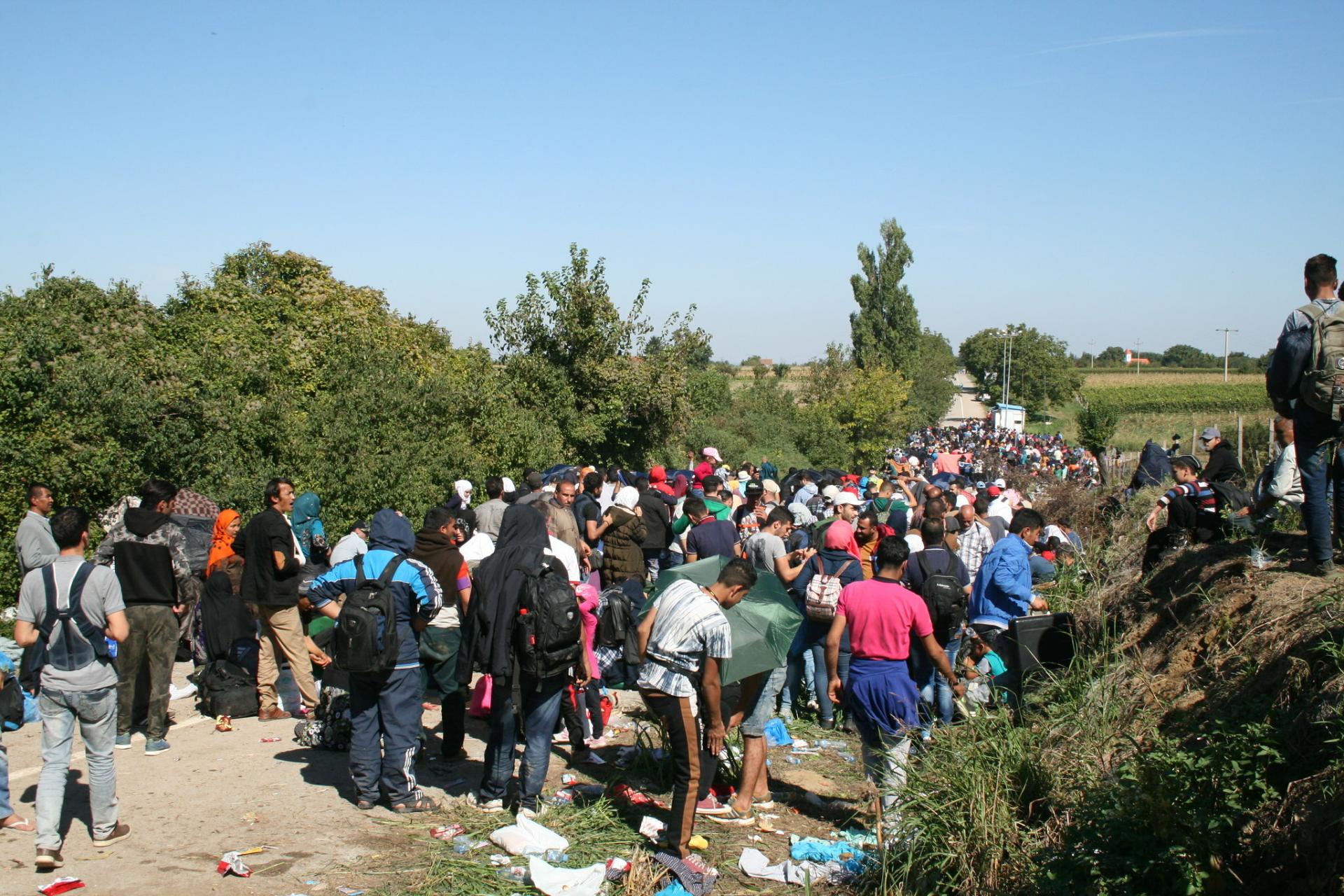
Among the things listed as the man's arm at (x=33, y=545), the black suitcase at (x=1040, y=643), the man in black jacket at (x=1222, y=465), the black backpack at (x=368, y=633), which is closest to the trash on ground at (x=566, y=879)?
the black backpack at (x=368, y=633)

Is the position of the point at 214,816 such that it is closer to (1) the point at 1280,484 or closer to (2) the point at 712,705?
(2) the point at 712,705

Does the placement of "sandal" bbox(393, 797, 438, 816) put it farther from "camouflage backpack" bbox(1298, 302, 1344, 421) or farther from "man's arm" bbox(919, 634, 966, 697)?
"camouflage backpack" bbox(1298, 302, 1344, 421)

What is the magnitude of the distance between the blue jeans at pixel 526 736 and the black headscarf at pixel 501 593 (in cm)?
18

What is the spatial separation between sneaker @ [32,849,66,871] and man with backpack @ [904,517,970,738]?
16.1ft

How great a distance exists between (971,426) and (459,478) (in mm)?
48194

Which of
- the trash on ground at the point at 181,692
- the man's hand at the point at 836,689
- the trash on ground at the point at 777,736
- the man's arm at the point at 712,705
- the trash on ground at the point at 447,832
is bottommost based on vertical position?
the trash on ground at the point at 777,736

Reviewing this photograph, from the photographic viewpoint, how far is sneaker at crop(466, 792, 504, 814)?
584 centimetres

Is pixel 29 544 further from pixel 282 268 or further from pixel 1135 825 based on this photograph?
pixel 282 268

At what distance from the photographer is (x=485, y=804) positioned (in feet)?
19.3

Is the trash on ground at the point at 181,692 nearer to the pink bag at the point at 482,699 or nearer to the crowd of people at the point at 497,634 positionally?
the crowd of people at the point at 497,634

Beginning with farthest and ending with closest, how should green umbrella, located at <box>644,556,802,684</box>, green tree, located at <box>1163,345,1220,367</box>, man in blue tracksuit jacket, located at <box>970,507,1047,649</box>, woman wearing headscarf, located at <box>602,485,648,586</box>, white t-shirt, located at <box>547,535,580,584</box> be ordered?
green tree, located at <box>1163,345,1220,367</box> → woman wearing headscarf, located at <box>602,485,648,586</box> → man in blue tracksuit jacket, located at <box>970,507,1047,649</box> → white t-shirt, located at <box>547,535,580,584</box> → green umbrella, located at <box>644,556,802,684</box>

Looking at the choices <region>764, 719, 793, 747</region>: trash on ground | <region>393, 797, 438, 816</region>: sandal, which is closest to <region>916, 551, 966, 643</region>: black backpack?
<region>764, 719, 793, 747</region>: trash on ground

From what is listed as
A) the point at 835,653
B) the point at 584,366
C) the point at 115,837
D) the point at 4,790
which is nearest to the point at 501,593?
the point at 835,653

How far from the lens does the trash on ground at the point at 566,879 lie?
486cm
